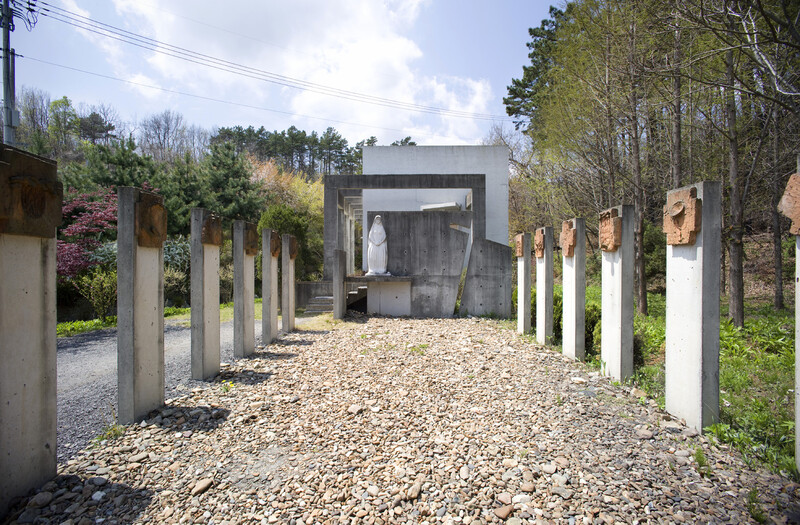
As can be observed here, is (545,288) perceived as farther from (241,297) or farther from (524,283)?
(241,297)

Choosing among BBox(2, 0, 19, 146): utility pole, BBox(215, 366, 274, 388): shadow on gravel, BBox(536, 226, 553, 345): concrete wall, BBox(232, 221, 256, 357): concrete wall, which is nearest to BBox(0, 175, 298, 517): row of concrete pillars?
BBox(215, 366, 274, 388): shadow on gravel

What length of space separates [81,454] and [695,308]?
4.77 meters

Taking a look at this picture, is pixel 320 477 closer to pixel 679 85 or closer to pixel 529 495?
pixel 529 495

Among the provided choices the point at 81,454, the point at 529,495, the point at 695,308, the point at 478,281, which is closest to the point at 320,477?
the point at 529,495

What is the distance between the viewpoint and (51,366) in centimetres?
276

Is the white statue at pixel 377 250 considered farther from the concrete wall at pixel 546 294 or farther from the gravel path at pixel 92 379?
the concrete wall at pixel 546 294

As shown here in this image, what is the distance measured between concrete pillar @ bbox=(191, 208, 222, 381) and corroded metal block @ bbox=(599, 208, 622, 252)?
456 cm

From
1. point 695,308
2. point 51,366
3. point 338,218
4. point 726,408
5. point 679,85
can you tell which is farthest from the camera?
point 338,218

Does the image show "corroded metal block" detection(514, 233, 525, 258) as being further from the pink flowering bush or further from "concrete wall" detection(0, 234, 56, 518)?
the pink flowering bush

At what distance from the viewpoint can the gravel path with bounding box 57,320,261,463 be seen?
3531mm

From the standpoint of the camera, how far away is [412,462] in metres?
2.96

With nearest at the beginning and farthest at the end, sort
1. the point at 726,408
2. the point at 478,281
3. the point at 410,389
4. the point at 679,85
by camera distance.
Answer: the point at 726,408
the point at 410,389
the point at 679,85
the point at 478,281

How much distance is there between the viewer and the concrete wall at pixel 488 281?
10.7 metres

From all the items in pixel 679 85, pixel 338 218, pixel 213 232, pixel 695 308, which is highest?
pixel 679 85
